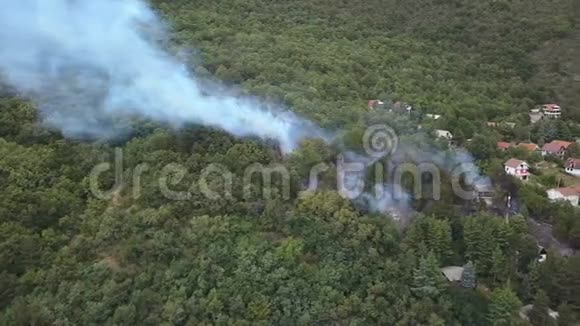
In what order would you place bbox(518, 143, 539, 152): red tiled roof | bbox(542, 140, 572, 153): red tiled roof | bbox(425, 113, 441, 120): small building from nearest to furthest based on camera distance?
1. bbox(518, 143, 539, 152): red tiled roof
2. bbox(542, 140, 572, 153): red tiled roof
3. bbox(425, 113, 441, 120): small building

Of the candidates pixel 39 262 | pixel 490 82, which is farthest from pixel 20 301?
pixel 490 82

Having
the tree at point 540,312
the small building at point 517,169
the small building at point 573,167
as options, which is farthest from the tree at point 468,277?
the small building at point 573,167

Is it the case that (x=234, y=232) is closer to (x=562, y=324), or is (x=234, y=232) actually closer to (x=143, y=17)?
(x=562, y=324)

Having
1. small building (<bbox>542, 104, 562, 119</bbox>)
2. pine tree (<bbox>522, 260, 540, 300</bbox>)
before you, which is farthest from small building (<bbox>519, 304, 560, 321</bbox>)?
small building (<bbox>542, 104, 562, 119</bbox>)

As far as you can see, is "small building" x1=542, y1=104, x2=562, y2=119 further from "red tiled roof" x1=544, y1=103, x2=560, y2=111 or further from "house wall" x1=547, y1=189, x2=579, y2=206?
"house wall" x1=547, y1=189, x2=579, y2=206

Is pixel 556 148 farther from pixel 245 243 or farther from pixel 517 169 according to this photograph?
pixel 245 243

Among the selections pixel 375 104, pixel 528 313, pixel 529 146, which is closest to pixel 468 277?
pixel 528 313
